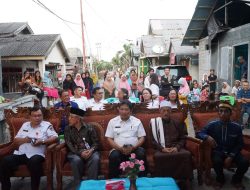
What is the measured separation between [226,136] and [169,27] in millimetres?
28253

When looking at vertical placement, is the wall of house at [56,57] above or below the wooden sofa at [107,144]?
above

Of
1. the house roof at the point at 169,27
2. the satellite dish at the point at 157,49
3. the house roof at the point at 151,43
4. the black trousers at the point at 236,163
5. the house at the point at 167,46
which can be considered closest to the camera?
the black trousers at the point at 236,163

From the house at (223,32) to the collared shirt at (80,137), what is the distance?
24.9 feet

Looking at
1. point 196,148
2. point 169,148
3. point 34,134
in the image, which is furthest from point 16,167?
point 196,148

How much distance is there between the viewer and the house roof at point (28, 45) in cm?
1897

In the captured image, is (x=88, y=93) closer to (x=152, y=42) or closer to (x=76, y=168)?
(x=76, y=168)

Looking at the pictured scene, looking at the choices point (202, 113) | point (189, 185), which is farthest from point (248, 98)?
point (189, 185)

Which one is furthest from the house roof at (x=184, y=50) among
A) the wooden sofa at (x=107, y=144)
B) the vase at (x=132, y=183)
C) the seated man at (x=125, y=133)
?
the vase at (x=132, y=183)

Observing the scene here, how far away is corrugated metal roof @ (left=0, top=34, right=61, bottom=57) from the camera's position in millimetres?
18969

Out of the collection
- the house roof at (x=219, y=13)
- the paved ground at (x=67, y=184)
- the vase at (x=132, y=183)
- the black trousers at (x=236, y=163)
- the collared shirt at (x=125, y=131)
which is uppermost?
the house roof at (x=219, y=13)

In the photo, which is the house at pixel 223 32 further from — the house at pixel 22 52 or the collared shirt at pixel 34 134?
the house at pixel 22 52

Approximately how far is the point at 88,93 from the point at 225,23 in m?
5.74

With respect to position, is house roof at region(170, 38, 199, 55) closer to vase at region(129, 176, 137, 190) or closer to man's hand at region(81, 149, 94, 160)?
man's hand at region(81, 149, 94, 160)

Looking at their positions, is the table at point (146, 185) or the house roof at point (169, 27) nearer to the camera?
the table at point (146, 185)
